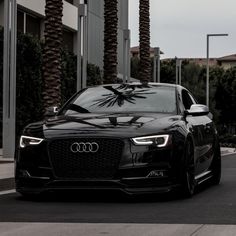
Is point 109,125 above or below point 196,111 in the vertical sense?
below

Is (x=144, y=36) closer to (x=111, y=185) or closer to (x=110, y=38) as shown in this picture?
(x=110, y=38)

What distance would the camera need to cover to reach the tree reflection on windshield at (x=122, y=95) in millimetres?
10297

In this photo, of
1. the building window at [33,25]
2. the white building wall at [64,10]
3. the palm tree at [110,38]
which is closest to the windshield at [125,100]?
the palm tree at [110,38]

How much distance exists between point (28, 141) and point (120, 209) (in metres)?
1.55

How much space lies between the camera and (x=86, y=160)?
28.9 feet

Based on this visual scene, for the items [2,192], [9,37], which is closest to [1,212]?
[2,192]

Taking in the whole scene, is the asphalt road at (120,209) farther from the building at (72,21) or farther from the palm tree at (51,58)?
the building at (72,21)

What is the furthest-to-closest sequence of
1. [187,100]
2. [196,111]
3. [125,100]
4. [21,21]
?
[21,21]
[187,100]
[125,100]
[196,111]

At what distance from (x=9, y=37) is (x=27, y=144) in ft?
29.6

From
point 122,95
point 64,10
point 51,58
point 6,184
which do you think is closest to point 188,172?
point 122,95

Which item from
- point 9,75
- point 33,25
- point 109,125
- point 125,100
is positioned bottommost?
point 109,125

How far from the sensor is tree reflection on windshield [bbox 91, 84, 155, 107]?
10297mm

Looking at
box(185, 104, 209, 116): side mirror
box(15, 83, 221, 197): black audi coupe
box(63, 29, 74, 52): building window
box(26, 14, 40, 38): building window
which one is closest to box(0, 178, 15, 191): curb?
box(15, 83, 221, 197): black audi coupe

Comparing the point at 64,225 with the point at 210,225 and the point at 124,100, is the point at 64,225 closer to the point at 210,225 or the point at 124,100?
the point at 210,225
